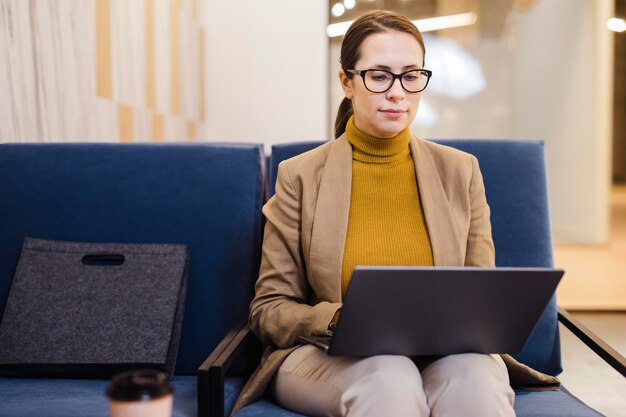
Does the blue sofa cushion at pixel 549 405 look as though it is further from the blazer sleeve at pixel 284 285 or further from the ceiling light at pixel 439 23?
the ceiling light at pixel 439 23

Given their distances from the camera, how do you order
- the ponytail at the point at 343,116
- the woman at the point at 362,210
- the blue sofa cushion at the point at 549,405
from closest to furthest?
the blue sofa cushion at the point at 549,405, the woman at the point at 362,210, the ponytail at the point at 343,116

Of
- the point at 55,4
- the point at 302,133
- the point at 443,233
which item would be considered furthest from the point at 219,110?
the point at 443,233

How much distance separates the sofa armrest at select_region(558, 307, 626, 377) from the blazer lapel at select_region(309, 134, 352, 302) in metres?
0.56

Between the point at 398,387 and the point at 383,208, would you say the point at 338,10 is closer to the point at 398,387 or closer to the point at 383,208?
the point at 383,208

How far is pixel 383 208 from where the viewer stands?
5.64ft

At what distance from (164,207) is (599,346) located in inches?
43.1

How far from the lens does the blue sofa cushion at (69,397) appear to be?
4.82 ft

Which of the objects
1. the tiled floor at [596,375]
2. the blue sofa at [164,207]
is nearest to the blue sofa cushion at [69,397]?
the blue sofa at [164,207]

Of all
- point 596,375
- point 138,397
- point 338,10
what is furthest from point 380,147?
point 338,10

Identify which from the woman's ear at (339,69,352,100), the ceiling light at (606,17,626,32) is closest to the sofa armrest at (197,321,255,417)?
the woman's ear at (339,69,352,100)

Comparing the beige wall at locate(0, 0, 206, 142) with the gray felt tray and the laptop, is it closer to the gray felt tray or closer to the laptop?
the gray felt tray

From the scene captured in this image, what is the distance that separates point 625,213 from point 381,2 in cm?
230

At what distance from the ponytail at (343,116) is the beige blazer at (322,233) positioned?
0.15 m

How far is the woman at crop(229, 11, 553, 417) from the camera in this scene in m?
1.59
